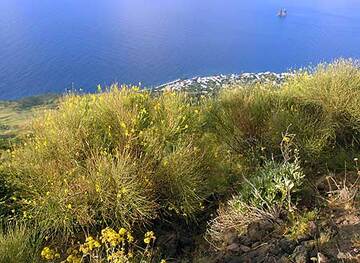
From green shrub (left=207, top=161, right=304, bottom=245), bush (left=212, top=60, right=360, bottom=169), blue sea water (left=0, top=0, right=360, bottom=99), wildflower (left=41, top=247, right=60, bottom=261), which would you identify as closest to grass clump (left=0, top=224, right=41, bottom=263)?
wildflower (left=41, top=247, right=60, bottom=261)

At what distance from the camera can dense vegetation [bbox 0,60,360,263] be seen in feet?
18.7

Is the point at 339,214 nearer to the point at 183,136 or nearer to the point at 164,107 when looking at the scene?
the point at 183,136

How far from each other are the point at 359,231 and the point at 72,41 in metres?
68.7

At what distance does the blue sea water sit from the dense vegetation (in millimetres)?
40619

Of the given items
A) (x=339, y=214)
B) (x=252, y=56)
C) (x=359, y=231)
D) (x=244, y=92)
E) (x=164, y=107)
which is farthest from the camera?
(x=252, y=56)

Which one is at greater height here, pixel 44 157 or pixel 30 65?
pixel 44 157

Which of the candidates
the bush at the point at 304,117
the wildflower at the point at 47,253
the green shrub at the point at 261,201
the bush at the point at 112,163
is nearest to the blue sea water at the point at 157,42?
the bush at the point at 304,117

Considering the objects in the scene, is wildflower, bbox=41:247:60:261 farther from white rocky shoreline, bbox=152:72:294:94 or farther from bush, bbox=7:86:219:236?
white rocky shoreline, bbox=152:72:294:94

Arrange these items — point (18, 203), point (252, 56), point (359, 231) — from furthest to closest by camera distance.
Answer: point (252, 56) → point (18, 203) → point (359, 231)

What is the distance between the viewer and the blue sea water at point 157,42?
5672cm

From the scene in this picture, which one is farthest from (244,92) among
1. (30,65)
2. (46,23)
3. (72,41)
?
(46,23)

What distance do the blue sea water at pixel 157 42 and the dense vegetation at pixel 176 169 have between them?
40619mm

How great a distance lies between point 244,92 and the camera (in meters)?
8.86

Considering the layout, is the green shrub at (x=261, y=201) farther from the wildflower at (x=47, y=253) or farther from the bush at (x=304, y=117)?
the wildflower at (x=47, y=253)
